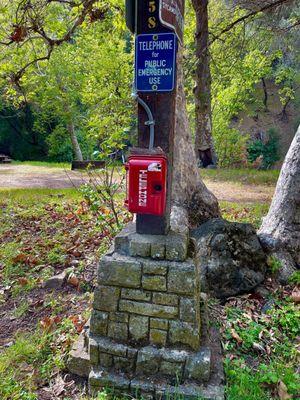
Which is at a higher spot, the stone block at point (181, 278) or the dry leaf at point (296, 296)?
the stone block at point (181, 278)

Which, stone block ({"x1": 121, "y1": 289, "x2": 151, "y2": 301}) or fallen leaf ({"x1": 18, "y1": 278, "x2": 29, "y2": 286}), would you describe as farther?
fallen leaf ({"x1": 18, "y1": 278, "x2": 29, "y2": 286})

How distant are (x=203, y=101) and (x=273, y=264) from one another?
8.42m

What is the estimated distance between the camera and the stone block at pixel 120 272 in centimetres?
234

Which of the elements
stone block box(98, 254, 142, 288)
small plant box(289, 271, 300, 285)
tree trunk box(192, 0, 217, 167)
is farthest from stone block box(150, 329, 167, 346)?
tree trunk box(192, 0, 217, 167)

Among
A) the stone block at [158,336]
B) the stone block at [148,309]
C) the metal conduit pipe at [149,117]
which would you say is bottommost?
the stone block at [158,336]

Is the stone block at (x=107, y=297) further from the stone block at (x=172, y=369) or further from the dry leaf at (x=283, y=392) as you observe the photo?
the dry leaf at (x=283, y=392)

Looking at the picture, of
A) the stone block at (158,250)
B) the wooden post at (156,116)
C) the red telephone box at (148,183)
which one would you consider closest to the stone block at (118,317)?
the stone block at (158,250)

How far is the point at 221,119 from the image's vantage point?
18.6 m

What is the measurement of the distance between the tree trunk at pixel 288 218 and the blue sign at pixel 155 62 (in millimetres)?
2395

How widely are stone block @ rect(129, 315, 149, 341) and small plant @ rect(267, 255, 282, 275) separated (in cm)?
194

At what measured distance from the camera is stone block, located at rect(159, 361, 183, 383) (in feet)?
7.54

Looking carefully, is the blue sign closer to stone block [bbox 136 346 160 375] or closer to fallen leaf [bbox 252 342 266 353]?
stone block [bbox 136 346 160 375]

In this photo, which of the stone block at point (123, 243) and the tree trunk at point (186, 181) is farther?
the tree trunk at point (186, 181)

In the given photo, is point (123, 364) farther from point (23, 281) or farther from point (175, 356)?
point (23, 281)
